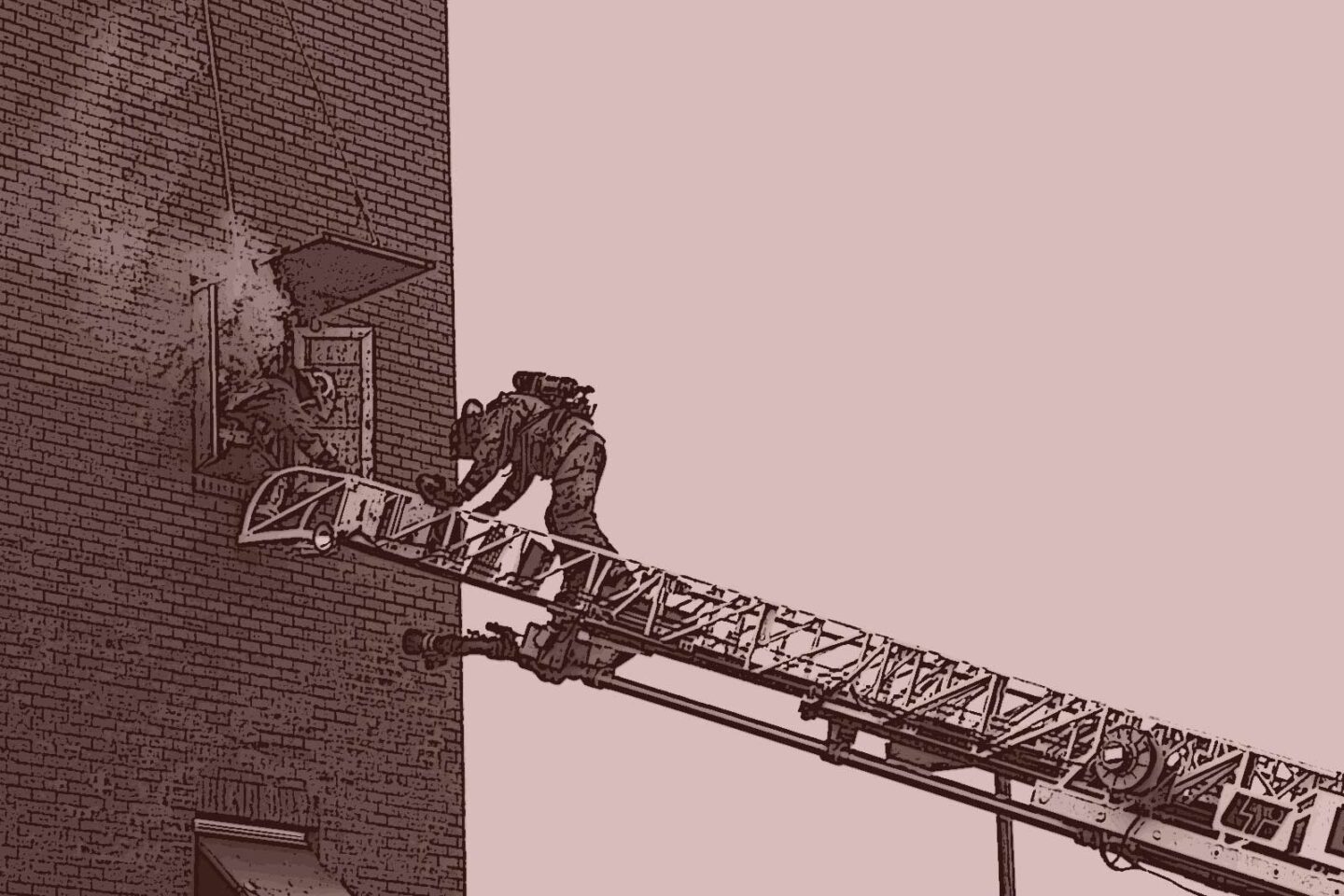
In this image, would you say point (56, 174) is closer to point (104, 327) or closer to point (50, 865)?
point (104, 327)

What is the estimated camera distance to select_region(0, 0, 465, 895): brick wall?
20.7 metres

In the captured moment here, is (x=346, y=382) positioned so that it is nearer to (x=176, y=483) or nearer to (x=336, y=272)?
(x=336, y=272)

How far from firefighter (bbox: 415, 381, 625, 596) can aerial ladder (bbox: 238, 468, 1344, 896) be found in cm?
37

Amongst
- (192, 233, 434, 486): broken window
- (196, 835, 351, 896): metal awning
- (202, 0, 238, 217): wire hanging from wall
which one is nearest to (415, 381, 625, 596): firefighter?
(192, 233, 434, 486): broken window

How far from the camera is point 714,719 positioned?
21641mm

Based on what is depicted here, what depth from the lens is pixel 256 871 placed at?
21.0m

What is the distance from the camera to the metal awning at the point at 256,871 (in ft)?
68.5

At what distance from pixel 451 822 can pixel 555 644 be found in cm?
184

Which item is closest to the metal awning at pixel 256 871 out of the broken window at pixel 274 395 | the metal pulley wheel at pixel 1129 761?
the broken window at pixel 274 395

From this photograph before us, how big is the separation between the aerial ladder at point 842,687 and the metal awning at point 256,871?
202 centimetres

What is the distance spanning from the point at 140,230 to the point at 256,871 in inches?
179

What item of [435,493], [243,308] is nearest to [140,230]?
[243,308]

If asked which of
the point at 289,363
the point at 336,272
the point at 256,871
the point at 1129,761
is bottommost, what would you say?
the point at 256,871

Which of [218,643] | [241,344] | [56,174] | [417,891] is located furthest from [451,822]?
[56,174]
